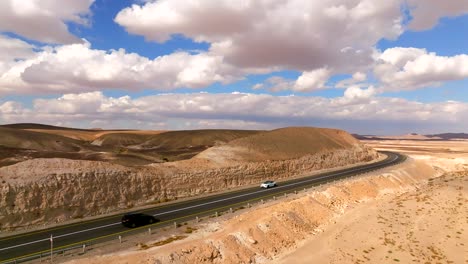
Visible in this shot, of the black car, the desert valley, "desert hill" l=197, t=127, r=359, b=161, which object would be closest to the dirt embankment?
the desert valley

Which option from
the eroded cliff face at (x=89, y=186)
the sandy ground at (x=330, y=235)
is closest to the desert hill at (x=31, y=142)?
the eroded cliff face at (x=89, y=186)

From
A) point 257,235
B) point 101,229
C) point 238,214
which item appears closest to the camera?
point 257,235

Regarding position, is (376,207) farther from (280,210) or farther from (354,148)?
(354,148)

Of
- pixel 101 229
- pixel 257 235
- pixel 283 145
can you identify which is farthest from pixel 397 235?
pixel 283 145

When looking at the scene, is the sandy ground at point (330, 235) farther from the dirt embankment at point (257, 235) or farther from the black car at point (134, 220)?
the black car at point (134, 220)

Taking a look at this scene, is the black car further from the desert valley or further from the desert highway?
the desert valley

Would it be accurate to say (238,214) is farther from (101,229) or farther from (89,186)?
(89,186)
